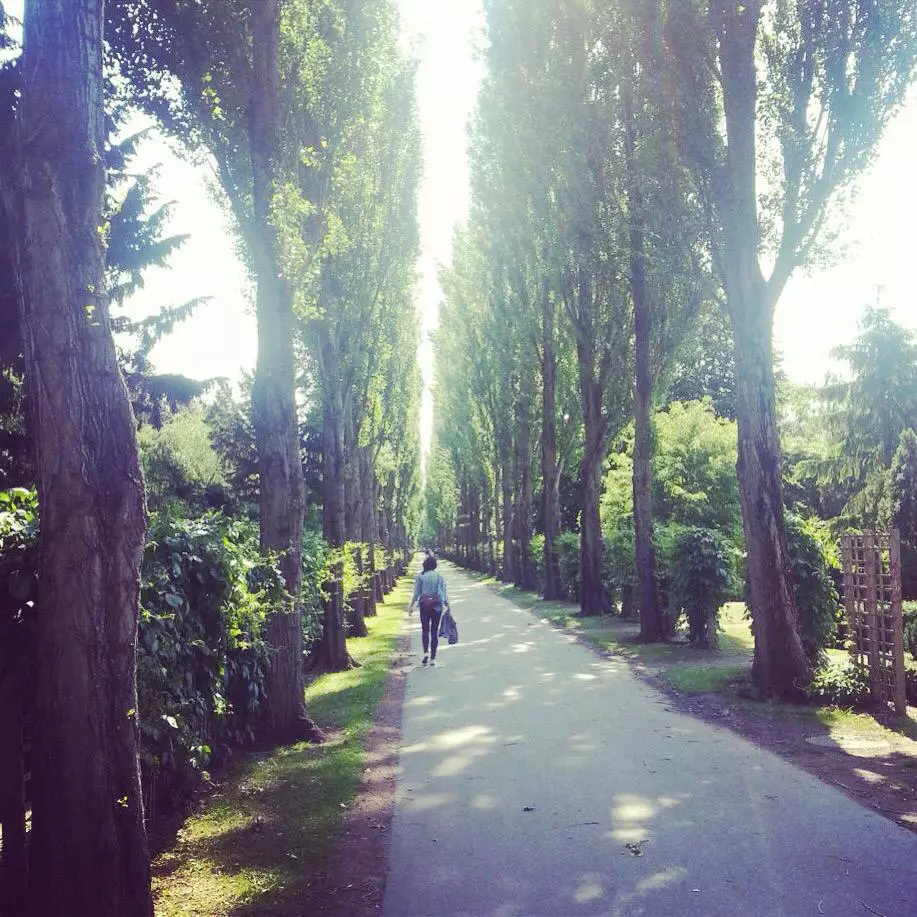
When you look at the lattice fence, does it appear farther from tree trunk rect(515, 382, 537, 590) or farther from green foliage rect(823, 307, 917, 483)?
tree trunk rect(515, 382, 537, 590)

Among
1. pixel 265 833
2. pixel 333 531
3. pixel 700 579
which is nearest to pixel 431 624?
pixel 333 531

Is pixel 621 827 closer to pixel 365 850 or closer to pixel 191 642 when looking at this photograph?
pixel 365 850

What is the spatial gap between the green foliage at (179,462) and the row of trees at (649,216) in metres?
12.8

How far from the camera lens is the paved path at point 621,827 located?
4414mm

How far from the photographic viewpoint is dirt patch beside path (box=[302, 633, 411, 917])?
4.59 m

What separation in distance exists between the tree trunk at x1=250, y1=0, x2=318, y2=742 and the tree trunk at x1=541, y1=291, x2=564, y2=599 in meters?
18.7

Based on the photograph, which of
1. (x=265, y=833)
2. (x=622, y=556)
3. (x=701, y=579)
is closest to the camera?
(x=265, y=833)

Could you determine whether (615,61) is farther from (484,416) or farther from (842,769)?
(484,416)

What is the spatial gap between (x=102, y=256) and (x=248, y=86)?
5.99 metres

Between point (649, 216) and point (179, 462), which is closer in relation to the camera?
point (649, 216)

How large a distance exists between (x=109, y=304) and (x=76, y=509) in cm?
115

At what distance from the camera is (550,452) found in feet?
94.3

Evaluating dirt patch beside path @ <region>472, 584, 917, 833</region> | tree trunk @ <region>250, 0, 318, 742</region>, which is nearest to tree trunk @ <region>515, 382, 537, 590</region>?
dirt patch beside path @ <region>472, 584, 917, 833</region>

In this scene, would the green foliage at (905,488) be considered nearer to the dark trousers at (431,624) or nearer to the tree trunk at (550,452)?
the tree trunk at (550,452)
